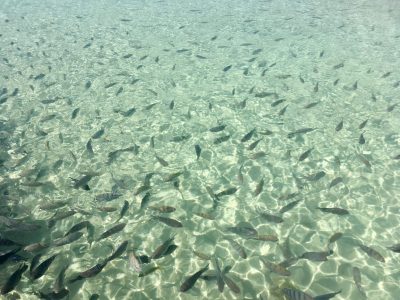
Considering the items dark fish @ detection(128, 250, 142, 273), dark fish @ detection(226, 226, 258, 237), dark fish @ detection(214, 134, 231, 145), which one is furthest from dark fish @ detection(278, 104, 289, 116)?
dark fish @ detection(128, 250, 142, 273)

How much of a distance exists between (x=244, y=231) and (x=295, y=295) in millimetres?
1720

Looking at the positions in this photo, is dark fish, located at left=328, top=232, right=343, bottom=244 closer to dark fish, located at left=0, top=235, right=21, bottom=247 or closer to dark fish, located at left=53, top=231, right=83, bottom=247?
dark fish, located at left=53, top=231, right=83, bottom=247

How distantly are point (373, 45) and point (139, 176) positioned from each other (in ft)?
47.0

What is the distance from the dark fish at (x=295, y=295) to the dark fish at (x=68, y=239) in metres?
4.37

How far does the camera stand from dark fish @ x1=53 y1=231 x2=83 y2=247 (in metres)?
6.88

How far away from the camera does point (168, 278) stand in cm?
644

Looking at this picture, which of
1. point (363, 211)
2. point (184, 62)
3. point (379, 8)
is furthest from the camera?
point (379, 8)

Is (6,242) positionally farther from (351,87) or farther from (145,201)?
(351,87)

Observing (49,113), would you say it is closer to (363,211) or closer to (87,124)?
(87,124)

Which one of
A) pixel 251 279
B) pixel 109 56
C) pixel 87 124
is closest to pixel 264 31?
pixel 109 56

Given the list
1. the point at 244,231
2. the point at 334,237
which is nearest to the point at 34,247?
the point at 244,231

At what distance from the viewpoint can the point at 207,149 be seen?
9.86 meters

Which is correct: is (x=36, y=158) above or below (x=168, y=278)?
above

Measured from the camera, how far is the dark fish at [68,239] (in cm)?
688
